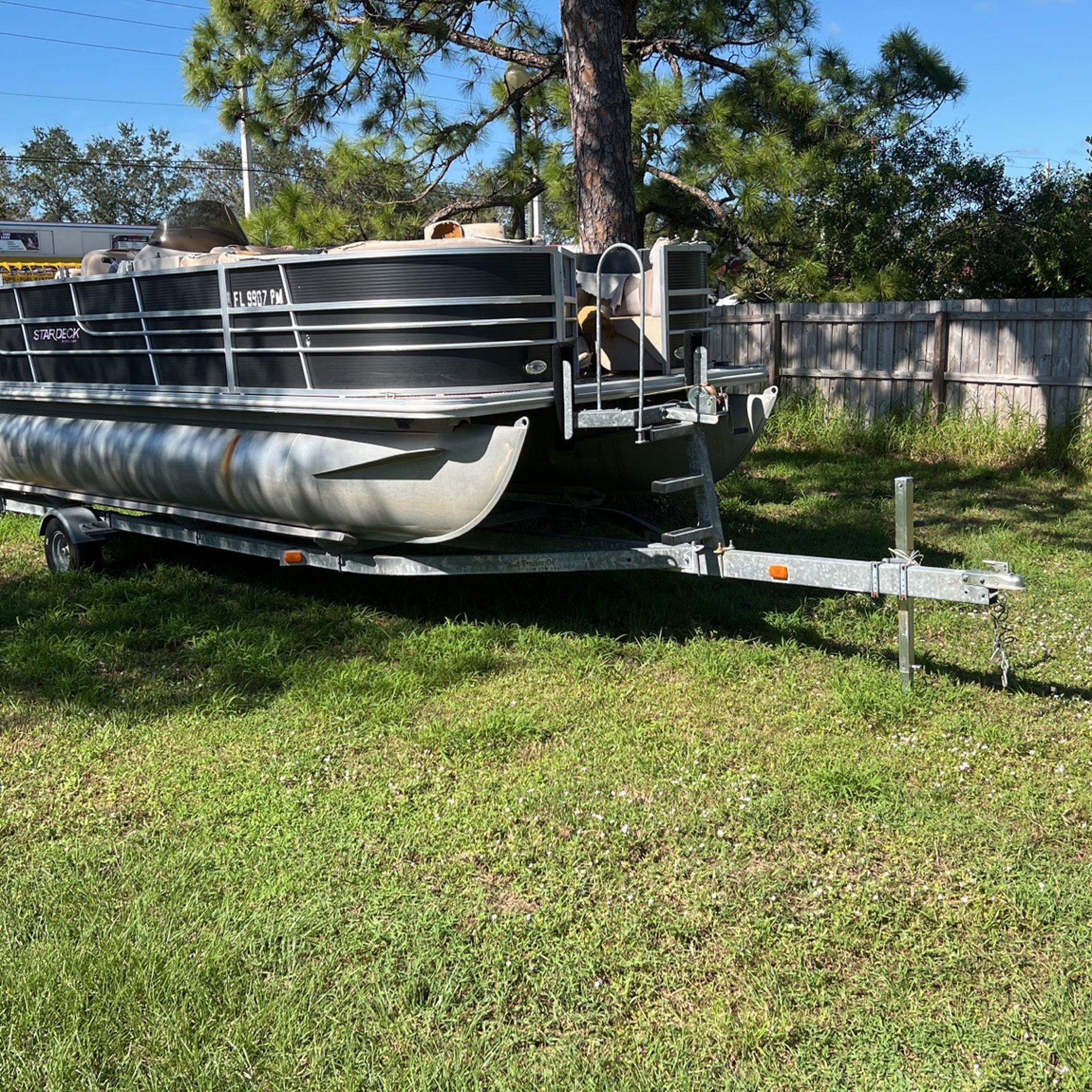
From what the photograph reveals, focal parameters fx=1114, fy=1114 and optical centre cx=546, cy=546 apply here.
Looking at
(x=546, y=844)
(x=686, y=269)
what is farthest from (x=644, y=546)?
(x=546, y=844)

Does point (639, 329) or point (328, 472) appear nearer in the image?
point (328, 472)

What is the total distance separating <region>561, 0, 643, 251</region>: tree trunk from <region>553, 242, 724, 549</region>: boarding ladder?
77.6 inches

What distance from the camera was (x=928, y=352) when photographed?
38.4 feet

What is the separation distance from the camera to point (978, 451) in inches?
432

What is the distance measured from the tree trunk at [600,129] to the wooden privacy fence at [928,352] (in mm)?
4036

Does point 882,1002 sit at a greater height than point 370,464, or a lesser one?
lesser

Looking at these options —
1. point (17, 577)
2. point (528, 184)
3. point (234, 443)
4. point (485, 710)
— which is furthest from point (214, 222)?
point (528, 184)

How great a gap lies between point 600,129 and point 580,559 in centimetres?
398

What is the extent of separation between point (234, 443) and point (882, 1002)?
4.63m

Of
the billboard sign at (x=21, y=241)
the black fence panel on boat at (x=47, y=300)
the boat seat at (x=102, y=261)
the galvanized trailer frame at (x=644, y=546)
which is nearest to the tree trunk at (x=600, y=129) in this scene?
the galvanized trailer frame at (x=644, y=546)

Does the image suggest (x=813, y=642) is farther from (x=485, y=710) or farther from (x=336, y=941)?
(x=336, y=941)

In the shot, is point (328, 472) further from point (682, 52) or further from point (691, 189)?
point (682, 52)

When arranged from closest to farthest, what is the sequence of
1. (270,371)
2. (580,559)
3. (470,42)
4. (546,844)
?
(546,844) → (580,559) → (270,371) → (470,42)

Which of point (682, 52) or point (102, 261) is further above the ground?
point (682, 52)
